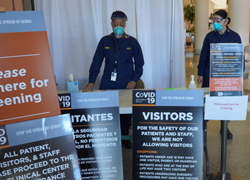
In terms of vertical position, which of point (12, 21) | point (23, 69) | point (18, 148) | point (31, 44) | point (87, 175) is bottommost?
point (87, 175)

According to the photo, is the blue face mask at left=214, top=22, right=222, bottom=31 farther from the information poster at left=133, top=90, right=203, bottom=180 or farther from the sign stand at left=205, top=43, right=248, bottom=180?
the information poster at left=133, top=90, right=203, bottom=180

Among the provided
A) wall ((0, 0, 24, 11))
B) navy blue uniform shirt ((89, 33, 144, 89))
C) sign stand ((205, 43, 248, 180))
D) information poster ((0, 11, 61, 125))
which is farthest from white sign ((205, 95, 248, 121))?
wall ((0, 0, 24, 11))

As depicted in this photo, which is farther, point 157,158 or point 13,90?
point 157,158

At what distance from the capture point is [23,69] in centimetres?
125

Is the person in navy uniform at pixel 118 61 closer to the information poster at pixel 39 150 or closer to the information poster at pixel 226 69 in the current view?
the information poster at pixel 226 69

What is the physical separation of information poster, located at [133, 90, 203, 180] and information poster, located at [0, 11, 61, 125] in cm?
59

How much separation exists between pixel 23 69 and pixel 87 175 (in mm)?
823

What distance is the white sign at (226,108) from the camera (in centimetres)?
165

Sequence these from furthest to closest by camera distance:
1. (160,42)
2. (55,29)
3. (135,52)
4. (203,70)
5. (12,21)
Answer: (160,42)
(55,29)
(203,70)
(135,52)
(12,21)

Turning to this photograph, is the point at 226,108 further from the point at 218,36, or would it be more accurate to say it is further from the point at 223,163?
the point at 218,36

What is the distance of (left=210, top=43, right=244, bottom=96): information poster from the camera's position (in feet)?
5.40

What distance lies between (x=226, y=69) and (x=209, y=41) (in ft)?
4.46

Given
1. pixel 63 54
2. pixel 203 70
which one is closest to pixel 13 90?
pixel 203 70

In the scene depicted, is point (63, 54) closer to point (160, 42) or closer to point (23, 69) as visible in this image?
point (160, 42)
